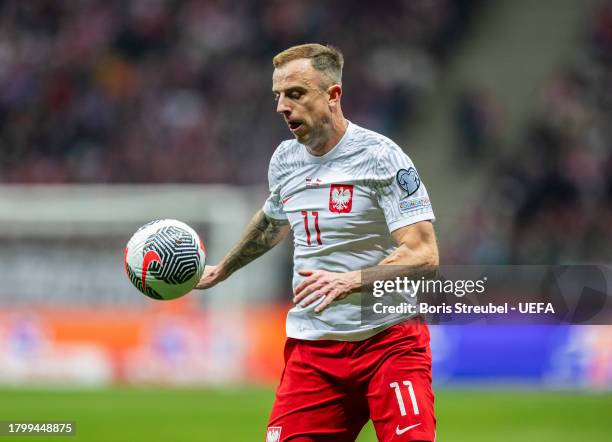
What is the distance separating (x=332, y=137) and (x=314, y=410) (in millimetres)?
1314

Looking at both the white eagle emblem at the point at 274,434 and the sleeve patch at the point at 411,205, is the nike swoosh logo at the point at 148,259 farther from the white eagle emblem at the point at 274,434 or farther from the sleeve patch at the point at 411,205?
the sleeve patch at the point at 411,205

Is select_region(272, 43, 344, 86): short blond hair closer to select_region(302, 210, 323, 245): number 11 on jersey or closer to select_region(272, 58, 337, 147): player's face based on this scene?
select_region(272, 58, 337, 147): player's face

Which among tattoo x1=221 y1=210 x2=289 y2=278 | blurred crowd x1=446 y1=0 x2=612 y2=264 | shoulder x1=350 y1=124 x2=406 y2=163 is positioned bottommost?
tattoo x1=221 y1=210 x2=289 y2=278

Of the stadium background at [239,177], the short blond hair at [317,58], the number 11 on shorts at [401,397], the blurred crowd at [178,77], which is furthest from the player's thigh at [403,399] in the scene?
the blurred crowd at [178,77]

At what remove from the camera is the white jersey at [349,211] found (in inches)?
218

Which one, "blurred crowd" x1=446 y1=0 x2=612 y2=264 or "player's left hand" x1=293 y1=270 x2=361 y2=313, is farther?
"blurred crowd" x1=446 y1=0 x2=612 y2=264

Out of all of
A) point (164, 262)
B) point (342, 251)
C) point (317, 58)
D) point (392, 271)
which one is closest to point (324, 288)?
point (392, 271)

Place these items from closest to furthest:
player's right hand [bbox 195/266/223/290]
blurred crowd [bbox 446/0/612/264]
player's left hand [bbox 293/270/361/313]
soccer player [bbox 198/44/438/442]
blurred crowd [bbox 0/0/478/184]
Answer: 1. player's left hand [bbox 293/270/361/313]
2. soccer player [bbox 198/44/438/442]
3. player's right hand [bbox 195/266/223/290]
4. blurred crowd [bbox 446/0/612/264]
5. blurred crowd [bbox 0/0/478/184]

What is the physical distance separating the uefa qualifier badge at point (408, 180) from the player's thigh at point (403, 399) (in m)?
0.76

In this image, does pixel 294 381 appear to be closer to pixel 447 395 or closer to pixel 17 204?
pixel 447 395

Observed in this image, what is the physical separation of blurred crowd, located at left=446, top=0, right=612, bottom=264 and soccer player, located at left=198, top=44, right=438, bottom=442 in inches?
407

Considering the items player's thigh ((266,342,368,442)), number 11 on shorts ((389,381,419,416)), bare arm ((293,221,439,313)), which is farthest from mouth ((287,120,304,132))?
number 11 on shorts ((389,381,419,416))

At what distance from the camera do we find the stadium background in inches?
590

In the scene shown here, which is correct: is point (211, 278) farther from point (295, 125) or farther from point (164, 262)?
point (295, 125)
